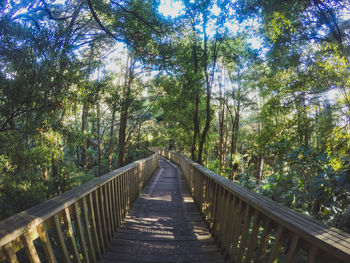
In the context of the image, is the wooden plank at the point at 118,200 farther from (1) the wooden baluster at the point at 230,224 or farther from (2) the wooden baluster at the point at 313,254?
(2) the wooden baluster at the point at 313,254

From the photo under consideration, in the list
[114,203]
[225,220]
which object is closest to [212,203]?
[225,220]

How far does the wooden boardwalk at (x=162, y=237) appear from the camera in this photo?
8.62 feet

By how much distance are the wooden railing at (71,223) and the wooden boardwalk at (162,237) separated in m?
0.22

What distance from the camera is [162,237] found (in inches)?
126

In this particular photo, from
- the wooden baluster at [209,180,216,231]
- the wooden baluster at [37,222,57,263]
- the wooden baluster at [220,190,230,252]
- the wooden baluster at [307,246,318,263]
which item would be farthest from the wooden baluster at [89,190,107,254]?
the wooden baluster at [307,246,318,263]

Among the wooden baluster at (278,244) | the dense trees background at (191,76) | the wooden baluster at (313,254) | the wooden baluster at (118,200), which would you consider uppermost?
the dense trees background at (191,76)

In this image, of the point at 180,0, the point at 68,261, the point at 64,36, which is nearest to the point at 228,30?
the point at 180,0

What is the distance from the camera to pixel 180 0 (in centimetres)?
642

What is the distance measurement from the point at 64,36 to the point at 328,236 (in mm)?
5924

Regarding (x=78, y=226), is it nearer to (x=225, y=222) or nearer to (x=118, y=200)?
(x=118, y=200)

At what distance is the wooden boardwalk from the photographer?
8.62 feet

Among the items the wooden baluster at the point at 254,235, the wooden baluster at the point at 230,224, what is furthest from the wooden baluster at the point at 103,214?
the wooden baluster at the point at 254,235

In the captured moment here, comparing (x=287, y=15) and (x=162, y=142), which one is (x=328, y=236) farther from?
(x=162, y=142)

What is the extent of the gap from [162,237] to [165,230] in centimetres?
29
